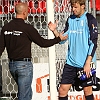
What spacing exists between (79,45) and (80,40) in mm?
57

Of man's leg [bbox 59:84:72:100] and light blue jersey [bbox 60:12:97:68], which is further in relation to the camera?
man's leg [bbox 59:84:72:100]

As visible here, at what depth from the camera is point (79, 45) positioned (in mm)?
4090

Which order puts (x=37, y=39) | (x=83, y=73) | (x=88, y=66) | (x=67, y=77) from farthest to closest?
1. (x=67, y=77)
2. (x=83, y=73)
3. (x=88, y=66)
4. (x=37, y=39)

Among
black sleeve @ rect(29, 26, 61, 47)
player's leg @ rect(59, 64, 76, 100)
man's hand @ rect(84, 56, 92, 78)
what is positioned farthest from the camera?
player's leg @ rect(59, 64, 76, 100)

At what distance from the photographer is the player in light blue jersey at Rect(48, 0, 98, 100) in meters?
3.99

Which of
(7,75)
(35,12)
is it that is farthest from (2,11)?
(7,75)

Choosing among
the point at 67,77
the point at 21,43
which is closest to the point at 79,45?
the point at 67,77

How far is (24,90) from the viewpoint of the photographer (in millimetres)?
3832

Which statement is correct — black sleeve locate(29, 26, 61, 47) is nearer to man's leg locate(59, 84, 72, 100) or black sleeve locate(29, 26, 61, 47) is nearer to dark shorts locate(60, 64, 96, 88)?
dark shorts locate(60, 64, 96, 88)

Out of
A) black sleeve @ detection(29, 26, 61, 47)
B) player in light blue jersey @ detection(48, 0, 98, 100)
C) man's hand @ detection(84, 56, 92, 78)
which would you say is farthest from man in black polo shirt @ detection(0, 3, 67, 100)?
man's hand @ detection(84, 56, 92, 78)

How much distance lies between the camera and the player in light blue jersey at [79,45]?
399 centimetres

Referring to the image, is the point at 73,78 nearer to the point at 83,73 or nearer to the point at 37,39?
the point at 83,73

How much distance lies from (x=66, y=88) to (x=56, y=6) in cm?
133

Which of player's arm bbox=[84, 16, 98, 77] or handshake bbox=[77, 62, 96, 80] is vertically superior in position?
player's arm bbox=[84, 16, 98, 77]
